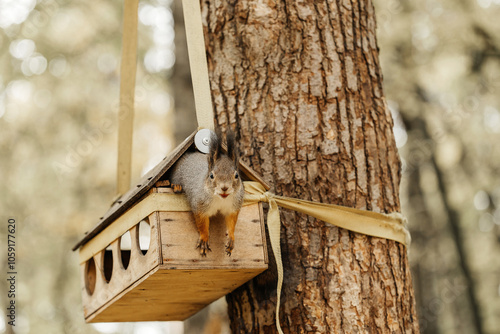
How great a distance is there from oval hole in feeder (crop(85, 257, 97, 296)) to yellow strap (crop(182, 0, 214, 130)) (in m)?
0.96

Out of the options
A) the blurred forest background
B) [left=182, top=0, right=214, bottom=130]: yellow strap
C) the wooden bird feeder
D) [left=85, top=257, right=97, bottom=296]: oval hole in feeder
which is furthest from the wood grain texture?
the blurred forest background

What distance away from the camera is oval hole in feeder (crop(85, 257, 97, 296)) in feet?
8.35

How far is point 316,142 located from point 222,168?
1.77 ft

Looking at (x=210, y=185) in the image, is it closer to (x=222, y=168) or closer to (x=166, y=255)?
(x=222, y=168)

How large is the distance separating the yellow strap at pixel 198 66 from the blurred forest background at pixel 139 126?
408 cm

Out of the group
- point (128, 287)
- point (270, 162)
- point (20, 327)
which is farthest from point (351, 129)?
point (20, 327)

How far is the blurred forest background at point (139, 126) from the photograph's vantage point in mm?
→ 6238

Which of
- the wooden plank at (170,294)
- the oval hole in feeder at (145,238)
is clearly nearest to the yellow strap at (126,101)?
the oval hole in feeder at (145,238)

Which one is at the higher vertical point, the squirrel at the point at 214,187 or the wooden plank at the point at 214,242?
the squirrel at the point at 214,187

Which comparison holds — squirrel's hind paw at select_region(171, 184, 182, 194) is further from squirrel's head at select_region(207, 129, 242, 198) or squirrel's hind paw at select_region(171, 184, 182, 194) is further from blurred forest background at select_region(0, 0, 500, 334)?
blurred forest background at select_region(0, 0, 500, 334)

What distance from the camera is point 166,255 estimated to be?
1836mm

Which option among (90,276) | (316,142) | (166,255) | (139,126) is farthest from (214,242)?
(139,126)

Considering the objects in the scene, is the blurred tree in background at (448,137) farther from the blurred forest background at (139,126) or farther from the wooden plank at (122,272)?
the wooden plank at (122,272)

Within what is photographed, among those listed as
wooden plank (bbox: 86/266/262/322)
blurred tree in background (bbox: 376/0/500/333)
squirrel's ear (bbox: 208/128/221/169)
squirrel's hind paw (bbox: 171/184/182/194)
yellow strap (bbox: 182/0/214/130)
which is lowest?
wooden plank (bbox: 86/266/262/322)
